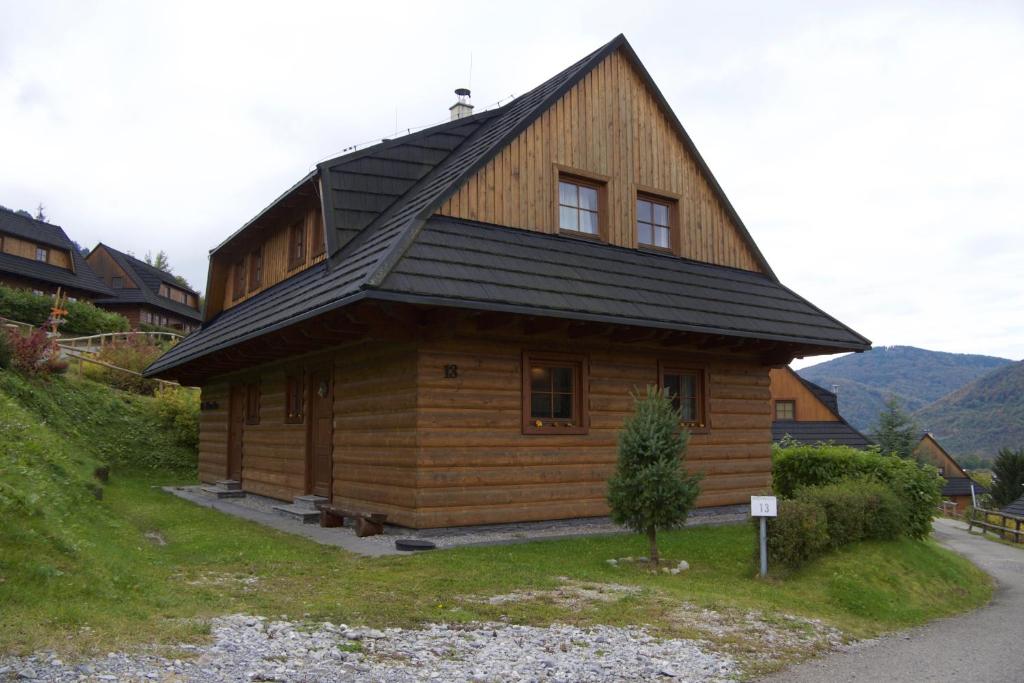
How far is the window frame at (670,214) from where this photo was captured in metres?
14.0

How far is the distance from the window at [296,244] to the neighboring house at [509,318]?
6 cm

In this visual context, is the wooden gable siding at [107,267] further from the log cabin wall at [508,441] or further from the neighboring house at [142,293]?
the log cabin wall at [508,441]

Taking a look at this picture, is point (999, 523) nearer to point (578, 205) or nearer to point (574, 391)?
point (578, 205)

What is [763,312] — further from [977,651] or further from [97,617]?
[97,617]

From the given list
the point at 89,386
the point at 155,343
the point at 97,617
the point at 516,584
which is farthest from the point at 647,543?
the point at 155,343

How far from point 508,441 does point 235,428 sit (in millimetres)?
9419

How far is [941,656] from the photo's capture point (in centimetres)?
647

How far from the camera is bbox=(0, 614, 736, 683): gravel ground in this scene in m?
4.46

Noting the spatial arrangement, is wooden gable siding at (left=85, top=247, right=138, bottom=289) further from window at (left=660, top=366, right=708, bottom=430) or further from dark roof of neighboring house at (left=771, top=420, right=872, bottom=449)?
window at (left=660, top=366, right=708, bottom=430)

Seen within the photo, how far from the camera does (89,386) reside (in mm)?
23266

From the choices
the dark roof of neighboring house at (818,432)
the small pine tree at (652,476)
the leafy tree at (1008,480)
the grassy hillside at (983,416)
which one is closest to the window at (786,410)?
the dark roof of neighboring house at (818,432)

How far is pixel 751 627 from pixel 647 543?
3.76 m

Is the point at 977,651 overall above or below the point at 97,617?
below

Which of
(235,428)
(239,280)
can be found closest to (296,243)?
(239,280)
